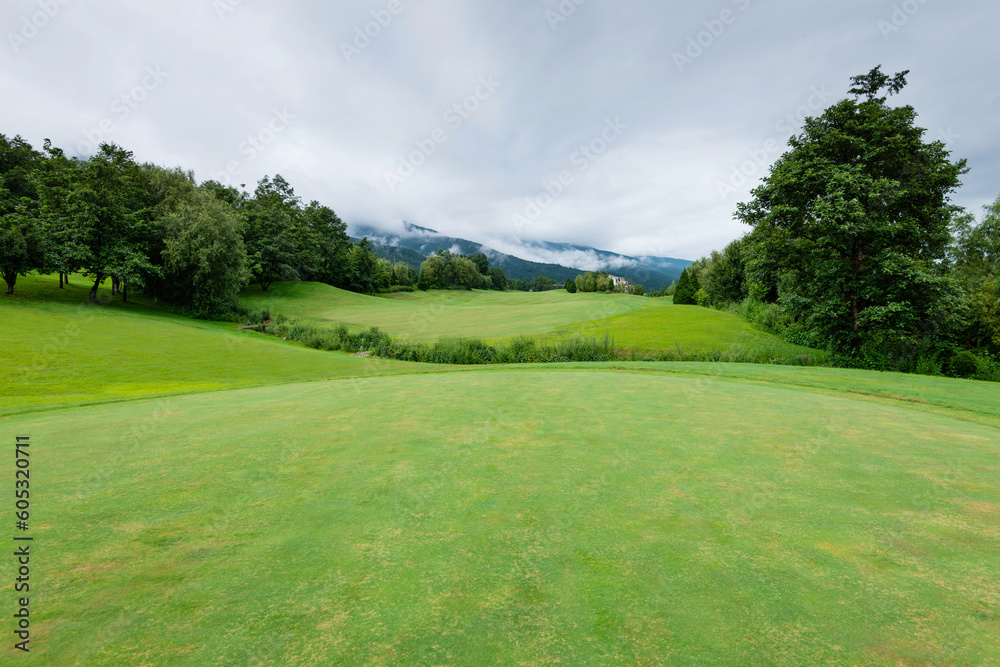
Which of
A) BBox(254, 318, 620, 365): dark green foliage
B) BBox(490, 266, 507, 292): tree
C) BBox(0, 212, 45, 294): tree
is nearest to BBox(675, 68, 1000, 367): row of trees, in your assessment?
BBox(254, 318, 620, 365): dark green foliage

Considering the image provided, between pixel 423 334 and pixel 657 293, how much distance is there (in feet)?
263

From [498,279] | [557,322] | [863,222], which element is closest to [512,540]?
[863,222]

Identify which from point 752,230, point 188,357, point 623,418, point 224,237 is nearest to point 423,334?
point 188,357

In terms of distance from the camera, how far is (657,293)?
97875 mm

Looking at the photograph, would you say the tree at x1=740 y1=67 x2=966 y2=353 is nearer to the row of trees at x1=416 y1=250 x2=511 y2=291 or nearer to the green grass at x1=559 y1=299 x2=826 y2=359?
the green grass at x1=559 y1=299 x2=826 y2=359

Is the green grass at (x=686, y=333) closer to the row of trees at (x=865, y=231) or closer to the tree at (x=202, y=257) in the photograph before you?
the row of trees at (x=865, y=231)

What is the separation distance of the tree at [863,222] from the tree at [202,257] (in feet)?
133

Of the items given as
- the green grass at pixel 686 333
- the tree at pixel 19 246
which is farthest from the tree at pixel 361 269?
the green grass at pixel 686 333

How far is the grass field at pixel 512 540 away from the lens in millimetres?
1864

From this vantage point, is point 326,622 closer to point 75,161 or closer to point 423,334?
point 423,334

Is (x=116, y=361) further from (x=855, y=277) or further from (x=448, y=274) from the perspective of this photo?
(x=448, y=274)

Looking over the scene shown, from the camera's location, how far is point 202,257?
33375 mm

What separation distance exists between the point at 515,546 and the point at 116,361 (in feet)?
66.1

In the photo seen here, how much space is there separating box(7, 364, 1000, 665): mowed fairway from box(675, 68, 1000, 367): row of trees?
1749 cm
